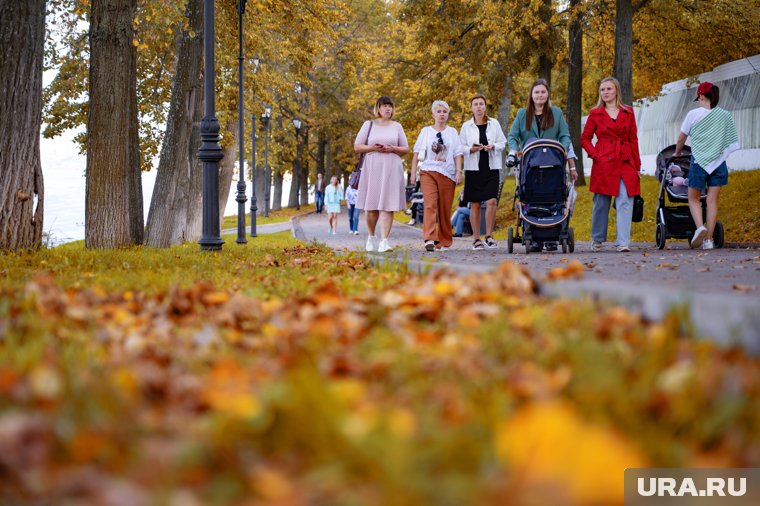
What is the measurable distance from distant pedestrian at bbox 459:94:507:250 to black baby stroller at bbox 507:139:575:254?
124 centimetres

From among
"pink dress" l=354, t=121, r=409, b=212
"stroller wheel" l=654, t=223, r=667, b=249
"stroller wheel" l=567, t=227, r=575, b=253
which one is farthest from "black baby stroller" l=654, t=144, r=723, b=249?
"pink dress" l=354, t=121, r=409, b=212

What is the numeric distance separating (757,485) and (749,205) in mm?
21698

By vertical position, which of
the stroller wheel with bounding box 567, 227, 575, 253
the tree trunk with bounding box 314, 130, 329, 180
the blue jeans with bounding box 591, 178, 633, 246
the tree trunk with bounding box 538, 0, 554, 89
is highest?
the tree trunk with bounding box 538, 0, 554, 89

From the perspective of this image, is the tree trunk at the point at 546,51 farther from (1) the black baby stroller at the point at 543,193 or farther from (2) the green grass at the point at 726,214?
(1) the black baby stroller at the point at 543,193

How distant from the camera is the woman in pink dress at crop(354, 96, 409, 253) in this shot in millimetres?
14070

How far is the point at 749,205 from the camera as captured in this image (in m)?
22.4

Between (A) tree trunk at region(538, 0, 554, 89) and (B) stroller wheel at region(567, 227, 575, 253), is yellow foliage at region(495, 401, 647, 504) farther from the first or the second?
(A) tree trunk at region(538, 0, 554, 89)

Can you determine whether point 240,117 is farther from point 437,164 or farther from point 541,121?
point 541,121

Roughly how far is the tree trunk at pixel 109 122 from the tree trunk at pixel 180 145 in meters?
5.10

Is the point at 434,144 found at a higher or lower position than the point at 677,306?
higher

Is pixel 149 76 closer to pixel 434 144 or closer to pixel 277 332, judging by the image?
pixel 434 144

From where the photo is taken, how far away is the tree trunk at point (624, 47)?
2464 centimetres

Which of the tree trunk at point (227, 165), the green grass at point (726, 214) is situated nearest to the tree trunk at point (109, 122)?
the green grass at point (726, 214)

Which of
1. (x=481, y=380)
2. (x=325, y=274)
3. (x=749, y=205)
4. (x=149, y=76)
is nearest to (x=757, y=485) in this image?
(x=481, y=380)
